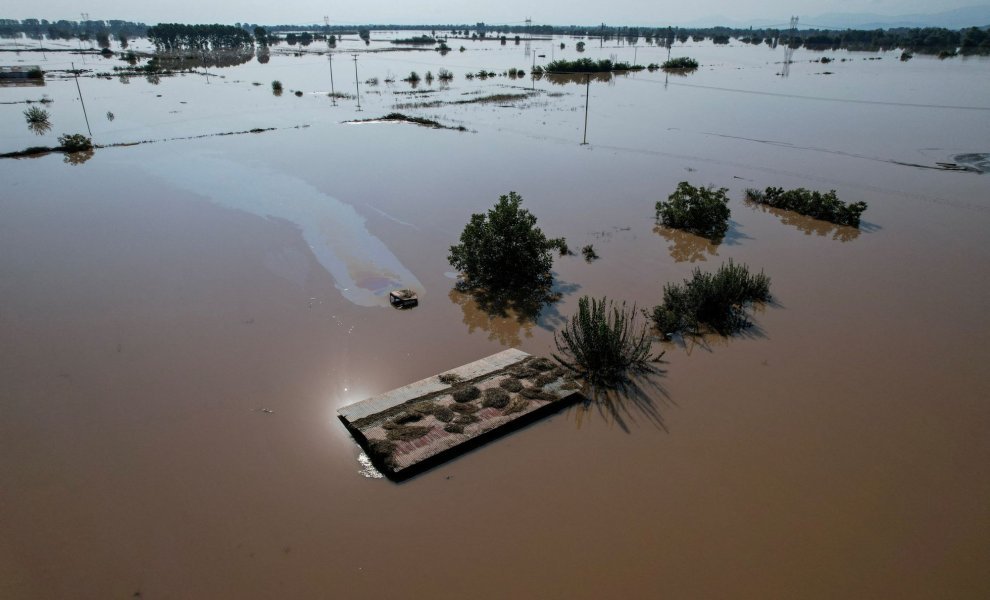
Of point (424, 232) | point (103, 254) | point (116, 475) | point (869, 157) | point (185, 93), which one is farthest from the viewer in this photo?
point (185, 93)

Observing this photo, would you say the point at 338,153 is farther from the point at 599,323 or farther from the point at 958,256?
the point at 958,256

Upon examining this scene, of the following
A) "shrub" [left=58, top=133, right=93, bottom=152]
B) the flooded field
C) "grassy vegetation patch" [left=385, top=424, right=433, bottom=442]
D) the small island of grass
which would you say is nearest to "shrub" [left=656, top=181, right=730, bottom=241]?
the flooded field

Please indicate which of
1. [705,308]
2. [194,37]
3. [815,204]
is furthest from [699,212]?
[194,37]

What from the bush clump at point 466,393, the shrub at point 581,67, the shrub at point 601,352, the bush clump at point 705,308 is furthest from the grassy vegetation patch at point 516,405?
the shrub at point 581,67

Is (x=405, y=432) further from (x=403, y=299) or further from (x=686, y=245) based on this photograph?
(x=686, y=245)

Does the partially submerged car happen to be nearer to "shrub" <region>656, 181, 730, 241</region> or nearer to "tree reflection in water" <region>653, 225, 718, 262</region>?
"tree reflection in water" <region>653, 225, 718, 262</region>

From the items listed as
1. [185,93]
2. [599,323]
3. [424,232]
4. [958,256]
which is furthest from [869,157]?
[185,93]
